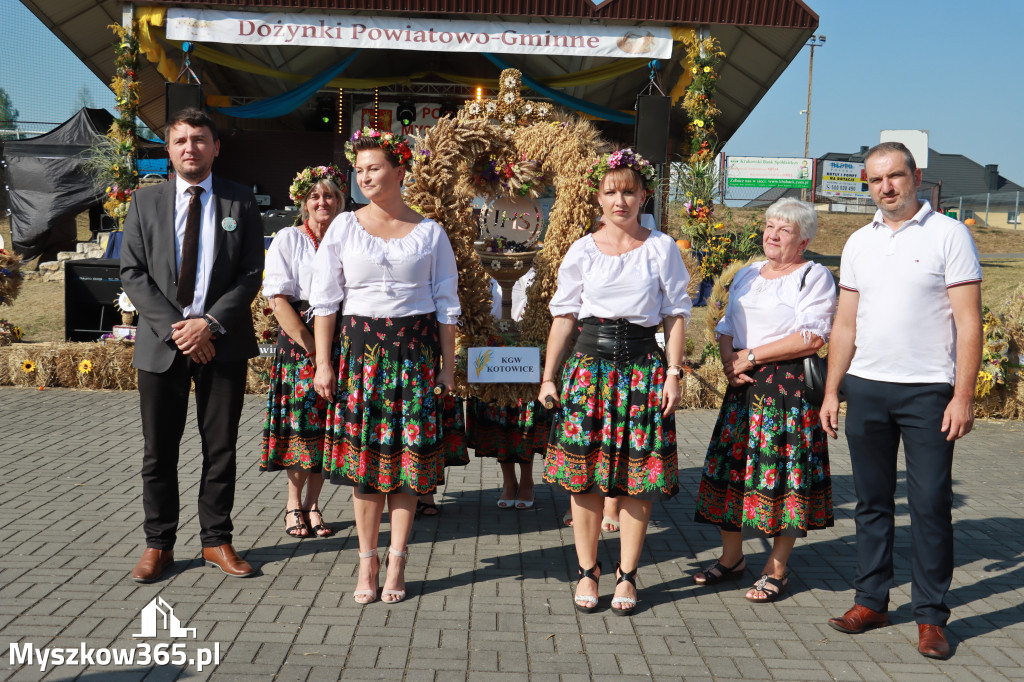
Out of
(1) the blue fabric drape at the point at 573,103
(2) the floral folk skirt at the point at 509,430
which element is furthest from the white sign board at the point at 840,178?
(2) the floral folk skirt at the point at 509,430

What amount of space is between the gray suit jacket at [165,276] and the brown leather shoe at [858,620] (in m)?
2.94

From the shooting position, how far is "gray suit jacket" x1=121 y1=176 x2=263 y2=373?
396 centimetres

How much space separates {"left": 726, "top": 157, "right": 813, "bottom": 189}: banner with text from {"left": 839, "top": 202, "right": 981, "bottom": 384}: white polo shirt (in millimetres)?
15793

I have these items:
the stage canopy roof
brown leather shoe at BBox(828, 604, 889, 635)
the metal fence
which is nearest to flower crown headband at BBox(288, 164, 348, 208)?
brown leather shoe at BBox(828, 604, 889, 635)

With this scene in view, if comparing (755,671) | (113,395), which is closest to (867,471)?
(755,671)

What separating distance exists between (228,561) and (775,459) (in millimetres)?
2607

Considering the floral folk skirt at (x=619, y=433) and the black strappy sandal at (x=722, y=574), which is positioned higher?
the floral folk skirt at (x=619, y=433)

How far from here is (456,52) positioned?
14.3 m

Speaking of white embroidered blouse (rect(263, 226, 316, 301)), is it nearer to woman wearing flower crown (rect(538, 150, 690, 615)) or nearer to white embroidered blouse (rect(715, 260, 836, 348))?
woman wearing flower crown (rect(538, 150, 690, 615))

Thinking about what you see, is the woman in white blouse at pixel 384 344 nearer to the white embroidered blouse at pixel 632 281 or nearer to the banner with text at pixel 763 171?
the white embroidered blouse at pixel 632 281

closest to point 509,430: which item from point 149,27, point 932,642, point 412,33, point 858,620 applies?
point 858,620

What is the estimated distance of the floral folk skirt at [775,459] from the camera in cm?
390

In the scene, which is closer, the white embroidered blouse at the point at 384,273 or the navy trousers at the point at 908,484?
the navy trousers at the point at 908,484

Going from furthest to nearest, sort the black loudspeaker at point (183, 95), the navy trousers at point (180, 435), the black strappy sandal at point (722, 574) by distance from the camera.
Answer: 1. the black loudspeaker at point (183, 95)
2. the black strappy sandal at point (722, 574)
3. the navy trousers at point (180, 435)
